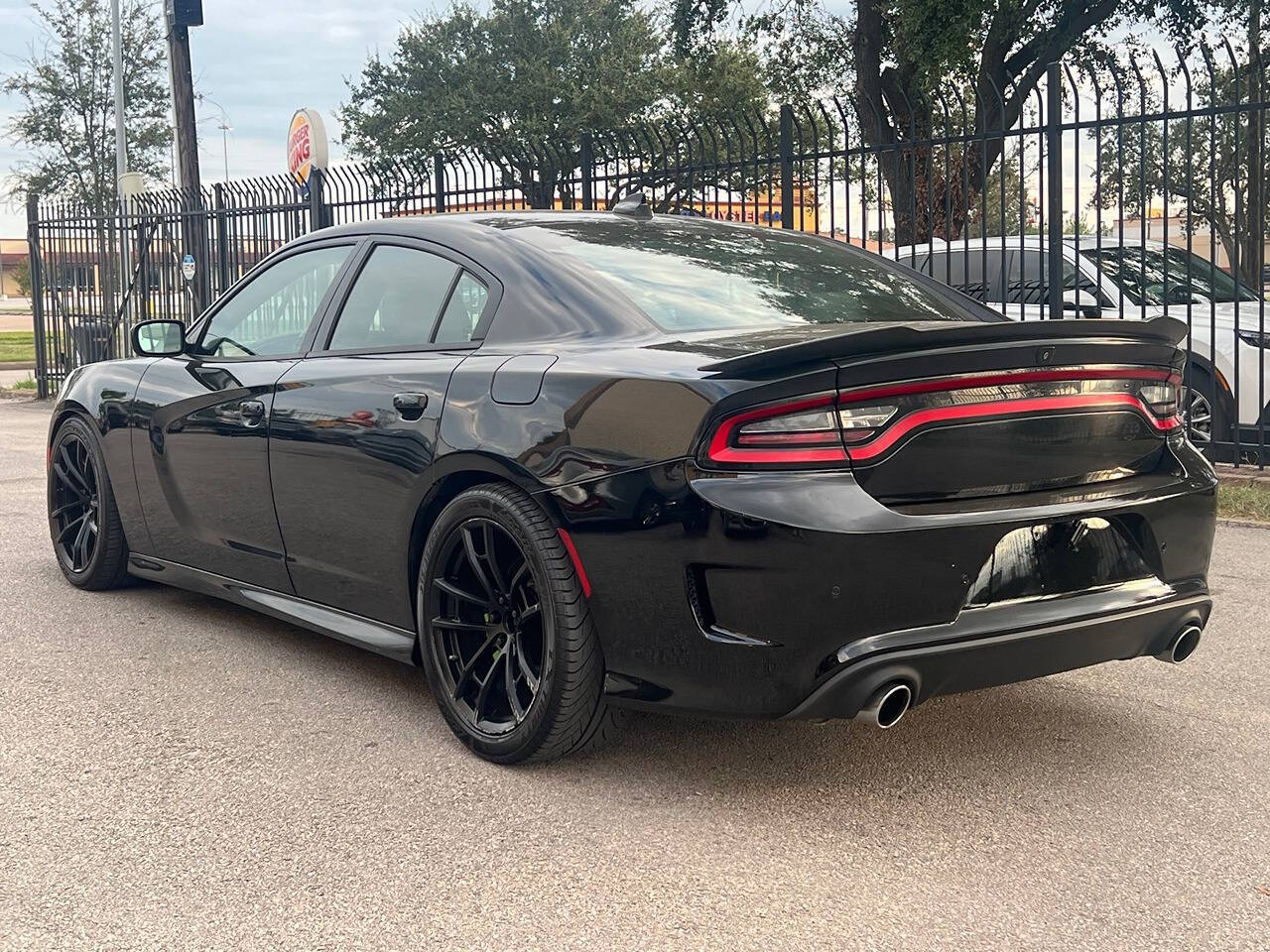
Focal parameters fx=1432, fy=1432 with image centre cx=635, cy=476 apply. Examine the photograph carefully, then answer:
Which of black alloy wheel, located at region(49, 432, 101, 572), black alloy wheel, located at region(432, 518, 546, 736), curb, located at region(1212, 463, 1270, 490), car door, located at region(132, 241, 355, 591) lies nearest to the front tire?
black alloy wheel, located at region(432, 518, 546, 736)

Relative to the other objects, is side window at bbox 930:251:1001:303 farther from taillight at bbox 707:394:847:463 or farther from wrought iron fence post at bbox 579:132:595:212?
taillight at bbox 707:394:847:463

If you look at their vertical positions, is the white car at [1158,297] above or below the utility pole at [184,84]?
below

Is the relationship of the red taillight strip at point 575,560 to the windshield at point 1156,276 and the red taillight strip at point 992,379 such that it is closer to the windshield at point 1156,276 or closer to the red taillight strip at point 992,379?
the red taillight strip at point 992,379

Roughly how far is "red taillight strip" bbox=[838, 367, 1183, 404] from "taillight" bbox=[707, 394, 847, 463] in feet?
0.22

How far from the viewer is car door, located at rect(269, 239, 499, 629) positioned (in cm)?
402

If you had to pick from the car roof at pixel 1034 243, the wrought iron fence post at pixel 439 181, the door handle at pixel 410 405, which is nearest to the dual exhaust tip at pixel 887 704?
the door handle at pixel 410 405

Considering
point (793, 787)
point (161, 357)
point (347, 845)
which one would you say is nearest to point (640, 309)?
point (793, 787)

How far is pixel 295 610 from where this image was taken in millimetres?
4605

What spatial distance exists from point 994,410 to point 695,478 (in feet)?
2.38

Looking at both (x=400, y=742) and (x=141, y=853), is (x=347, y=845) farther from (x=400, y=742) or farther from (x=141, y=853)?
(x=400, y=742)

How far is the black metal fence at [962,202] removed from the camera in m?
9.09

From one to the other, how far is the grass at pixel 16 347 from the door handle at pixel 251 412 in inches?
836

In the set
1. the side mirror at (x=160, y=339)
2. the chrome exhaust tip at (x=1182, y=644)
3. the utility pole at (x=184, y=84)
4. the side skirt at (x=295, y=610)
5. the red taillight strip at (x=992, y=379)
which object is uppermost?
the utility pole at (x=184, y=84)

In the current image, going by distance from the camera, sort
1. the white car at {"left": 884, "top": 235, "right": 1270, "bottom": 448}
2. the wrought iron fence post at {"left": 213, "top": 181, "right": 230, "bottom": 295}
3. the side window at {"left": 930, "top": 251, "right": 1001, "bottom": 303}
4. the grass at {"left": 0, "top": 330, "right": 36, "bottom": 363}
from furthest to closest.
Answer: the grass at {"left": 0, "top": 330, "right": 36, "bottom": 363}
the wrought iron fence post at {"left": 213, "top": 181, "right": 230, "bottom": 295}
the side window at {"left": 930, "top": 251, "right": 1001, "bottom": 303}
the white car at {"left": 884, "top": 235, "right": 1270, "bottom": 448}
